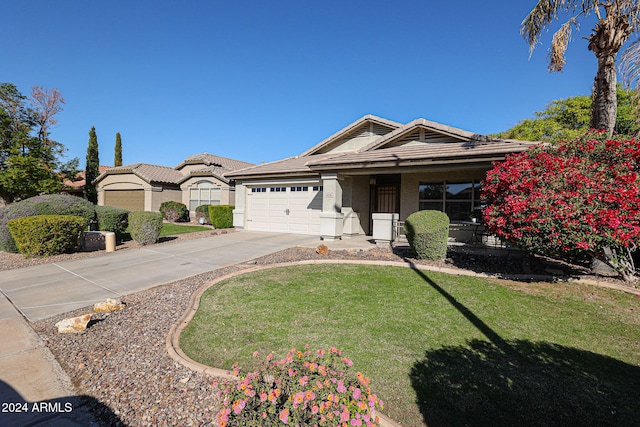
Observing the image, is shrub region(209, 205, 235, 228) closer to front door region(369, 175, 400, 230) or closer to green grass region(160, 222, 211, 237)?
green grass region(160, 222, 211, 237)

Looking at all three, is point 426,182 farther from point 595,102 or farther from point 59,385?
point 59,385

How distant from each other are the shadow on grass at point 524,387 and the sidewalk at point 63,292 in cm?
341

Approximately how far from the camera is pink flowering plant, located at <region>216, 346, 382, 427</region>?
1950 millimetres

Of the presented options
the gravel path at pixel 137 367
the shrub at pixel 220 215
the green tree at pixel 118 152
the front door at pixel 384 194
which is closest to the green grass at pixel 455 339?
the gravel path at pixel 137 367

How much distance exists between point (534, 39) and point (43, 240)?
16.6 metres

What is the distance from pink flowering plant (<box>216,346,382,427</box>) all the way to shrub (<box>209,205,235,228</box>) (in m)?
16.4

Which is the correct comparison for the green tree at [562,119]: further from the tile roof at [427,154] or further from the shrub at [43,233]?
the shrub at [43,233]

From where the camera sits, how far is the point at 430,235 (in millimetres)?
8219

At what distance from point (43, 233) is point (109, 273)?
375 centimetres

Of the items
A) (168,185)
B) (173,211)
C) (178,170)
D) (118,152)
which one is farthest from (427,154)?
(118,152)

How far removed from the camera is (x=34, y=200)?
1097 centimetres

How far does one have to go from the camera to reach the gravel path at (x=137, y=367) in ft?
9.43

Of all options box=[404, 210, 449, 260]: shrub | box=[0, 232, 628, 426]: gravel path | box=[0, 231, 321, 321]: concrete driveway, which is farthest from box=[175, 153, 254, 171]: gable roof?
box=[404, 210, 449, 260]: shrub

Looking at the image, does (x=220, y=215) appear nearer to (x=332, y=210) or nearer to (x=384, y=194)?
(x=332, y=210)
